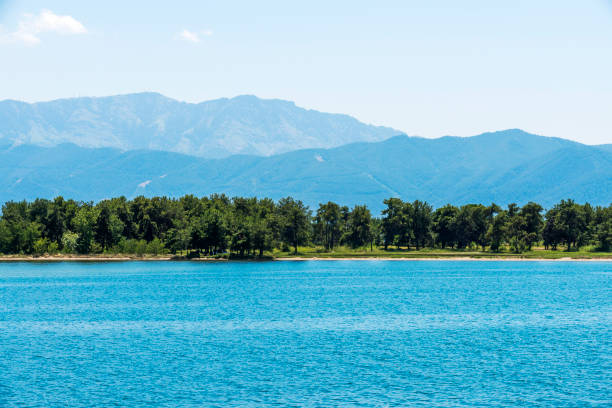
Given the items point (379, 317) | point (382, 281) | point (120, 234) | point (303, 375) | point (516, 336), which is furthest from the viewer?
point (120, 234)

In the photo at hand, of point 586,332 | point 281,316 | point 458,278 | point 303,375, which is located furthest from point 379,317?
point 458,278

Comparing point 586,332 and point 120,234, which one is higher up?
point 120,234

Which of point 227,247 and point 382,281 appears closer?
point 382,281

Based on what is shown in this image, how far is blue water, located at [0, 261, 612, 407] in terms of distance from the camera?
46.5 metres

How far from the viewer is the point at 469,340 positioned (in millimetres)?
65062

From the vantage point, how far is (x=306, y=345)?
2477 inches

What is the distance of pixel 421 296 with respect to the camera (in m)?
104

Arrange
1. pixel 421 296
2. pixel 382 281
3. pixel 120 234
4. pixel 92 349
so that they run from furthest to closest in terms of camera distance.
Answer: pixel 120 234 < pixel 382 281 < pixel 421 296 < pixel 92 349

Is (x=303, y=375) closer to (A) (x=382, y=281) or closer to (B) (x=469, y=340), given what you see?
(B) (x=469, y=340)

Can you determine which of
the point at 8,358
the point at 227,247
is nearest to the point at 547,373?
the point at 8,358

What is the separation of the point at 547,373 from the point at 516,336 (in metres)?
15.9

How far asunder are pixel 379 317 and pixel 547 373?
30492mm

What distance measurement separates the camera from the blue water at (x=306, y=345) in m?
46.5

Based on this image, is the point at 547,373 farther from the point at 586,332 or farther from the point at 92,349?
the point at 92,349
